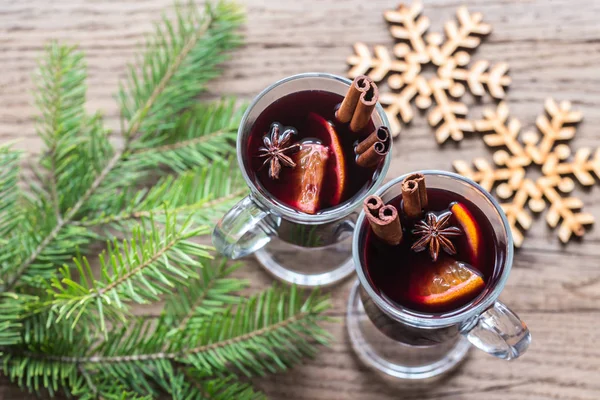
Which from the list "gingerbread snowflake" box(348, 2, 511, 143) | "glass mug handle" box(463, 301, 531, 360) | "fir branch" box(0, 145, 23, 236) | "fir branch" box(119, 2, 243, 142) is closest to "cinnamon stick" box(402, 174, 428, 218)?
"glass mug handle" box(463, 301, 531, 360)

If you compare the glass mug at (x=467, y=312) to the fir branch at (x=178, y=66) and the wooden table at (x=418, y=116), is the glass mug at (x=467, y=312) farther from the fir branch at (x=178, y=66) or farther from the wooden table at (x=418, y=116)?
the fir branch at (x=178, y=66)

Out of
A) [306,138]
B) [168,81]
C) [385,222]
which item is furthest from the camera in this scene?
[168,81]

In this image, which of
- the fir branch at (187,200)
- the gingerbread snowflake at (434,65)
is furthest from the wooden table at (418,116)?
the fir branch at (187,200)

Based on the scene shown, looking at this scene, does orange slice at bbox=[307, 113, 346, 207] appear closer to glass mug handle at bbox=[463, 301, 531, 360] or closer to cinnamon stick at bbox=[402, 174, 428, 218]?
cinnamon stick at bbox=[402, 174, 428, 218]

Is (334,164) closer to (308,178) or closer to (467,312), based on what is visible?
(308,178)

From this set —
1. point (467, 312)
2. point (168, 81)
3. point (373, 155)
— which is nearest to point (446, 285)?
point (467, 312)

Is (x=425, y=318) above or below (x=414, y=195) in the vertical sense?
below
